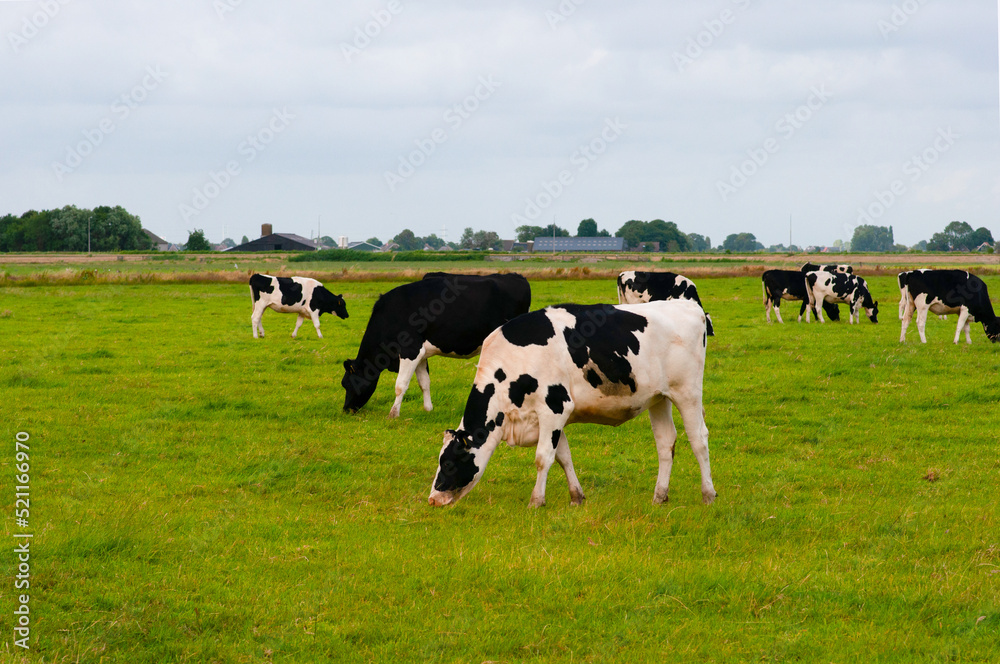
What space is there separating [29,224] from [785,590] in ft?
408

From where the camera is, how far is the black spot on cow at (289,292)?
2458 centimetres

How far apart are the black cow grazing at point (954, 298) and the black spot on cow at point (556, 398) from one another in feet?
52.7

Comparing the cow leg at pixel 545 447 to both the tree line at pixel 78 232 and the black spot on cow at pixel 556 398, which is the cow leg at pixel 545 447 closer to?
the black spot on cow at pixel 556 398

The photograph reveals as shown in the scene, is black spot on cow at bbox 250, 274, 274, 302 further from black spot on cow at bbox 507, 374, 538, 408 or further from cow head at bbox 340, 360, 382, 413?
black spot on cow at bbox 507, 374, 538, 408

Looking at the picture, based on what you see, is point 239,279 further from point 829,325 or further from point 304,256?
point 304,256

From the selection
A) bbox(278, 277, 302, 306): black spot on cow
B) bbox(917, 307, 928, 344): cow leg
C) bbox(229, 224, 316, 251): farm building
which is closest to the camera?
bbox(917, 307, 928, 344): cow leg

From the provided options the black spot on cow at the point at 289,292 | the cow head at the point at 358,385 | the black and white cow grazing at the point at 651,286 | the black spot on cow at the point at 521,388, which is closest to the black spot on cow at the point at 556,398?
the black spot on cow at the point at 521,388

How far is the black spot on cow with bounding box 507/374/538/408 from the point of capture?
8305 mm

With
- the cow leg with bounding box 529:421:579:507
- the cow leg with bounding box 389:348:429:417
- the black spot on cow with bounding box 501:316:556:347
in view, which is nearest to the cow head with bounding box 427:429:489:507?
the cow leg with bounding box 529:421:579:507

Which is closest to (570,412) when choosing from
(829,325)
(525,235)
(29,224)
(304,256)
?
(829,325)

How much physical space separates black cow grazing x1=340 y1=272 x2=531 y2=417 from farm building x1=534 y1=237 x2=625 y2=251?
444 feet

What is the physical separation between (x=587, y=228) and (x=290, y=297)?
14831 cm

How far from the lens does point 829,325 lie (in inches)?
1058

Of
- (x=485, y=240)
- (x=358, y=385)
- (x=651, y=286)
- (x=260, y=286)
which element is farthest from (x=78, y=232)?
(x=358, y=385)
